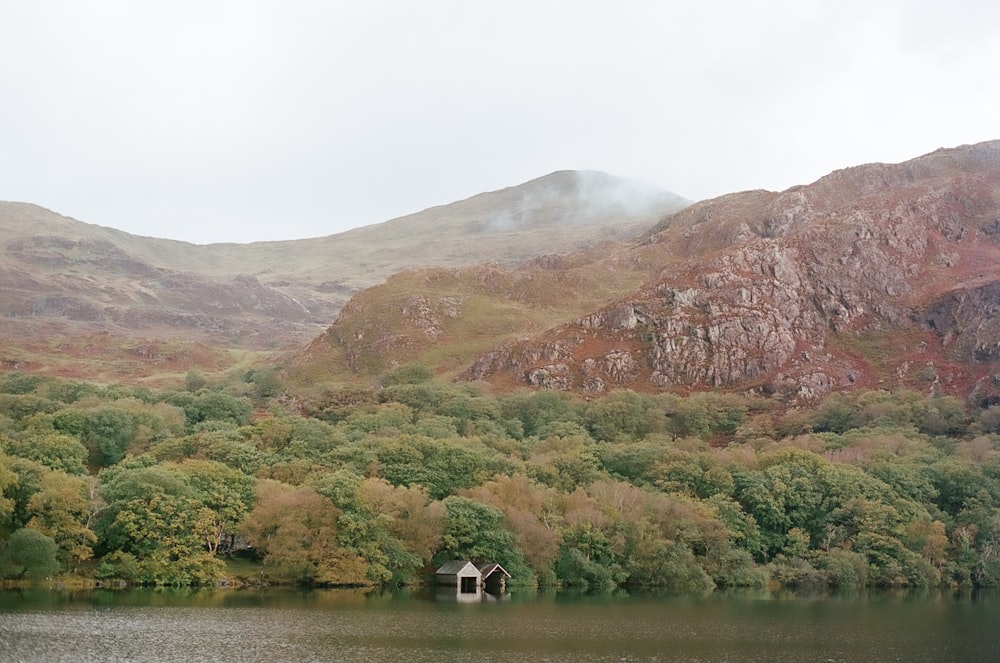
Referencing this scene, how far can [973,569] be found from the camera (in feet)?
366

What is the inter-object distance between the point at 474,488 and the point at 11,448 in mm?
42881

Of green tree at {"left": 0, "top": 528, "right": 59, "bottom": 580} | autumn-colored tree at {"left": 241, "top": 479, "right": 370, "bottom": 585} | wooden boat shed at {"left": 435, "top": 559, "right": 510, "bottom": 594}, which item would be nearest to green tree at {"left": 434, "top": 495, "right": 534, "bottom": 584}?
wooden boat shed at {"left": 435, "top": 559, "right": 510, "bottom": 594}

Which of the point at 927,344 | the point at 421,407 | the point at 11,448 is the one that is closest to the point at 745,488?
the point at 421,407

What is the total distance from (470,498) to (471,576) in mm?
9143

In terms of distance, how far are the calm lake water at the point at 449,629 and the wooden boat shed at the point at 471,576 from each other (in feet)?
22.4

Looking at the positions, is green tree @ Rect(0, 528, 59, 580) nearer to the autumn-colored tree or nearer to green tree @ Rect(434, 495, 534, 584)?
the autumn-colored tree

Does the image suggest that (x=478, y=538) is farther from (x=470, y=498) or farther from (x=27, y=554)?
(x=27, y=554)

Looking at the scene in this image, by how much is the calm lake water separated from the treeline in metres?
6.35

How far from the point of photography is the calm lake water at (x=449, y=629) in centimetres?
4653

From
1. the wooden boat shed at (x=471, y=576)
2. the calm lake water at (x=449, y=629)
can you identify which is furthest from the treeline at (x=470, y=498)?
the calm lake water at (x=449, y=629)

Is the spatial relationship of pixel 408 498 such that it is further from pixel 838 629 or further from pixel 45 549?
pixel 838 629

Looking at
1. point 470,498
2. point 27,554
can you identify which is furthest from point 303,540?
point 27,554

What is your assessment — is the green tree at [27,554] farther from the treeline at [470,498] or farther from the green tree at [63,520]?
the green tree at [63,520]

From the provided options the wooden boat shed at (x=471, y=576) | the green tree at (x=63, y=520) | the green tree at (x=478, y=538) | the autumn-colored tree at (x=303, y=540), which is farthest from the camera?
the green tree at (x=478, y=538)
